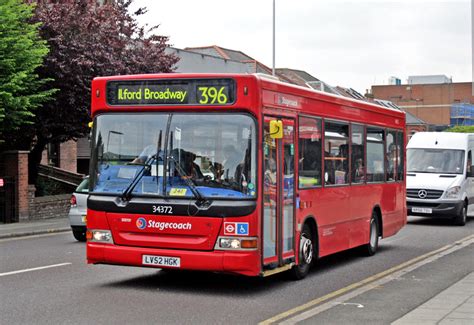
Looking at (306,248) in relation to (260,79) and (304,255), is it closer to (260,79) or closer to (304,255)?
(304,255)

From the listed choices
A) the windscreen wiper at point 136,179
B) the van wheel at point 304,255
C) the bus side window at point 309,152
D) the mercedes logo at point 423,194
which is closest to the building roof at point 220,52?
the mercedes logo at point 423,194

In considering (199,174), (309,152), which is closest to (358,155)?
(309,152)

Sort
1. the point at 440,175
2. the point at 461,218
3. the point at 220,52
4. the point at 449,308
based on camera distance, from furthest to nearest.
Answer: the point at 220,52 → the point at 440,175 → the point at 461,218 → the point at 449,308

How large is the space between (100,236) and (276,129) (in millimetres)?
2671

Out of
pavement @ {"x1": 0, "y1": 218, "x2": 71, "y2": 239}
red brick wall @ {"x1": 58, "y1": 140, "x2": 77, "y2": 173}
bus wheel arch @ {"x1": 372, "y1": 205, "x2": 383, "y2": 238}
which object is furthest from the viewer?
red brick wall @ {"x1": 58, "y1": 140, "x2": 77, "y2": 173}

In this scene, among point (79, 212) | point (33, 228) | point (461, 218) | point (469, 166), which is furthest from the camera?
point (469, 166)

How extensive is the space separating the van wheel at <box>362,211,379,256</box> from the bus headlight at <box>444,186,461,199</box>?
838 centimetres

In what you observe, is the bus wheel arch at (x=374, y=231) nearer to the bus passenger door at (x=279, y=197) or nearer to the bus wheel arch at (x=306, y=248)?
the bus wheel arch at (x=306, y=248)

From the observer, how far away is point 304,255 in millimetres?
11891

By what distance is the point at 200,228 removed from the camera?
33.9ft

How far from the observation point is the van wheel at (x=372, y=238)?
15.5 m

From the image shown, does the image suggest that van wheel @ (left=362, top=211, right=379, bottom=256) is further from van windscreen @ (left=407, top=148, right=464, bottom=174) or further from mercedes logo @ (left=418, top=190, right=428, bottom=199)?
van windscreen @ (left=407, top=148, right=464, bottom=174)

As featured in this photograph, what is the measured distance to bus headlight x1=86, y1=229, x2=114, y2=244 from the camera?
1081 centimetres

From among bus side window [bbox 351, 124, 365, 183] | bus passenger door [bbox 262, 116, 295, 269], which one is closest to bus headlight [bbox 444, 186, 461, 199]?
bus side window [bbox 351, 124, 365, 183]
